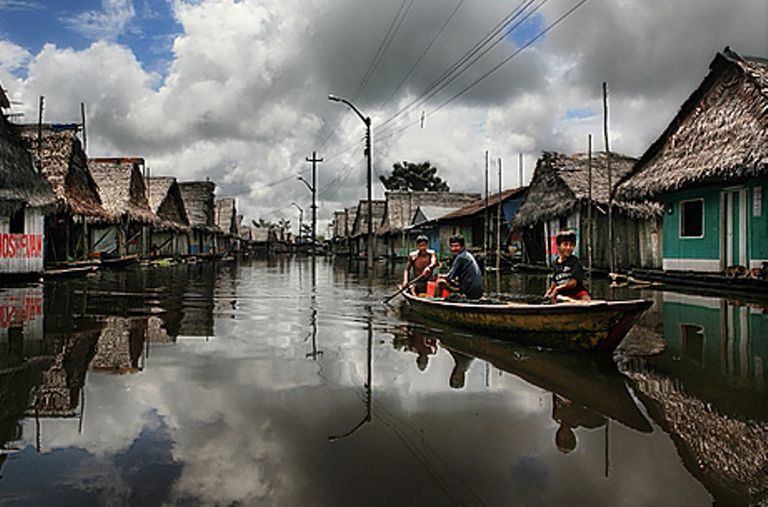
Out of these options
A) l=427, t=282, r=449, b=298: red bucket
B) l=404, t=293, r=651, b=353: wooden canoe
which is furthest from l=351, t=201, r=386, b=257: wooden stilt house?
l=404, t=293, r=651, b=353: wooden canoe

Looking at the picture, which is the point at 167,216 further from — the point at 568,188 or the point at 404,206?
Answer: the point at 568,188

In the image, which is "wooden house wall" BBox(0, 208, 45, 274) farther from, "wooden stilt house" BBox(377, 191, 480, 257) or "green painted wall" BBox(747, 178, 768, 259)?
"wooden stilt house" BBox(377, 191, 480, 257)

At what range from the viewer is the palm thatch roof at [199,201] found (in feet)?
152

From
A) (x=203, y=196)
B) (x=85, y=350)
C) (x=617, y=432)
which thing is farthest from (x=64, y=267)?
(x=203, y=196)

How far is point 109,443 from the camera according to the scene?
3.74 meters

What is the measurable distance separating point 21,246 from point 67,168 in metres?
7.30

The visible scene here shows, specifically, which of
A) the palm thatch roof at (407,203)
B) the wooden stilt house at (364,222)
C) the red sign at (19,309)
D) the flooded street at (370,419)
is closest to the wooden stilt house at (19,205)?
the red sign at (19,309)

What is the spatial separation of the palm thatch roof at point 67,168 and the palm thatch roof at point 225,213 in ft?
109

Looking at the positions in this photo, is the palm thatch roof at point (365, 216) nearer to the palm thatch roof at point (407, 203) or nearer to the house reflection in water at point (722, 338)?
the palm thatch roof at point (407, 203)

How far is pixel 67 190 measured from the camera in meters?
22.7

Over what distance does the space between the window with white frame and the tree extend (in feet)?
150

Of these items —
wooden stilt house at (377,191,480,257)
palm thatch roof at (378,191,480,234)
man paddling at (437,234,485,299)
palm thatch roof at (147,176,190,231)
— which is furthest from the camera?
palm thatch roof at (378,191,480,234)

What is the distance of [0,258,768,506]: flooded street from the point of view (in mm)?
3133

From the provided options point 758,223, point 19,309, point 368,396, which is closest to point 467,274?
point 368,396
